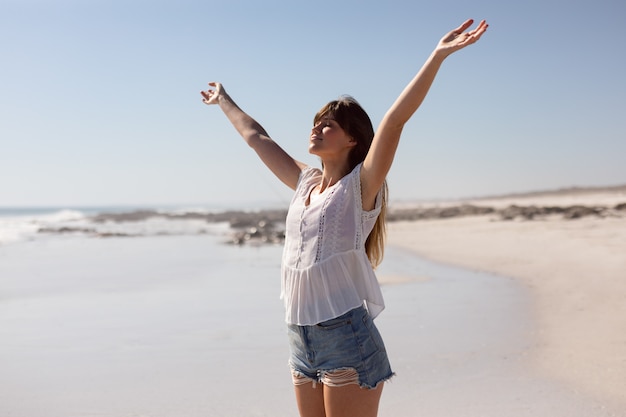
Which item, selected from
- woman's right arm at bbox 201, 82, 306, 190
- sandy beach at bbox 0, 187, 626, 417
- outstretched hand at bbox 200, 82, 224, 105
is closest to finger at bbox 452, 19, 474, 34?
woman's right arm at bbox 201, 82, 306, 190

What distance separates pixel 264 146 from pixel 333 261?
37.4 inches

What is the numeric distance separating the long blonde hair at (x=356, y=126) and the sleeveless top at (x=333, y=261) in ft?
0.51

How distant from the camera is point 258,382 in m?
5.95

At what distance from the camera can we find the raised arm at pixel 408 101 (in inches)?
102

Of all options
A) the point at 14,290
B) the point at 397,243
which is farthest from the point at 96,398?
the point at 397,243

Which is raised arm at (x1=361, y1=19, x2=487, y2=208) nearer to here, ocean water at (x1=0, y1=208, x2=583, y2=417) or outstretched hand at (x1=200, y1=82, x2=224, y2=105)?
outstretched hand at (x1=200, y1=82, x2=224, y2=105)

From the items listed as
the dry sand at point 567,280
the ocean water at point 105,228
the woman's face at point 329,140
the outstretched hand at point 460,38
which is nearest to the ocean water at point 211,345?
the dry sand at point 567,280

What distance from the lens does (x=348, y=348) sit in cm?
278

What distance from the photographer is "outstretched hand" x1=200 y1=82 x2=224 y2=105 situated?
155 inches

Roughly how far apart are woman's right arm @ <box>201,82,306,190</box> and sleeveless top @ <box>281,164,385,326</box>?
52 cm

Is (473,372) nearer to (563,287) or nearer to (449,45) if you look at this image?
(449,45)

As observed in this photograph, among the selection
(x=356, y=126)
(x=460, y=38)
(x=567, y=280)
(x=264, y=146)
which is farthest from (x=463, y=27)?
(x=567, y=280)

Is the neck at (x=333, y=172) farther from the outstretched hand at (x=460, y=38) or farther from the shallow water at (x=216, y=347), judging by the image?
the shallow water at (x=216, y=347)

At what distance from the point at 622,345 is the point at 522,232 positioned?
15370mm
